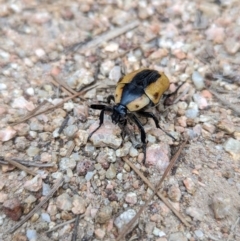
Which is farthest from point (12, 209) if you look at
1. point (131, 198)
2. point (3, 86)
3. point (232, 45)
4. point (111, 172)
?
point (232, 45)

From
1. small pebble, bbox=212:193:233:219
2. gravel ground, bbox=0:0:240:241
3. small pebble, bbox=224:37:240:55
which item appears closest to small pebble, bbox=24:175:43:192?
gravel ground, bbox=0:0:240:241

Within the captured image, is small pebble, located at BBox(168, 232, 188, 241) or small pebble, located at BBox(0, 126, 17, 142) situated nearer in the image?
small pebble, located at BBox(168, 232, 188, 241)

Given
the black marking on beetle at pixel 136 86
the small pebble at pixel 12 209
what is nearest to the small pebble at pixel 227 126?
the black marking on beetle at pixel 136 86

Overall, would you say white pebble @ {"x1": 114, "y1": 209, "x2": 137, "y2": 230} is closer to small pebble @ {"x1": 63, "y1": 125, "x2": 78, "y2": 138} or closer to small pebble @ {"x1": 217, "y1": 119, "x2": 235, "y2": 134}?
small pebble @ {"x1": 63, "y1": 125, "x2": 78, "y2": 138}

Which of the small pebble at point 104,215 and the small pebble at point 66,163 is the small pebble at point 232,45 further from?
the small pebble at point 104,215

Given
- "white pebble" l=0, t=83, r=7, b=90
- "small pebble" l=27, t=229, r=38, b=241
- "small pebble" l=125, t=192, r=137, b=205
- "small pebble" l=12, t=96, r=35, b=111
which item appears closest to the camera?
"small pebble" l=27, t=229, r=38, b=241
